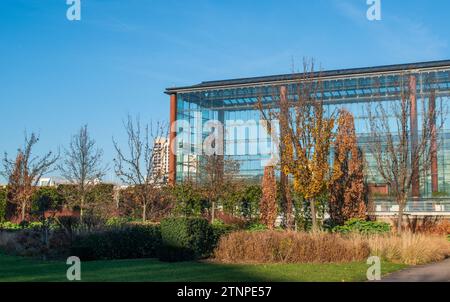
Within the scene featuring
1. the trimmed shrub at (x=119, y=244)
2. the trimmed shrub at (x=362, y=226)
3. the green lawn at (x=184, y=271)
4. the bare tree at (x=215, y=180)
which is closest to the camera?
the green lawn at (x=184, y=271)

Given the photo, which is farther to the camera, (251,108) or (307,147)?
(251,108)

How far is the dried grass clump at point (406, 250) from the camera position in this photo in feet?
54.7

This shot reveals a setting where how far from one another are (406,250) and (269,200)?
37.7 ft

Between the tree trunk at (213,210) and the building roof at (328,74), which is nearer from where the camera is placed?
the tree trunk at (213,210)

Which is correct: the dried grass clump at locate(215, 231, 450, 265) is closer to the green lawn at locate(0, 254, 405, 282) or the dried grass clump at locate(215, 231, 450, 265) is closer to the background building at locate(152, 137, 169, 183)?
the green lawn at locate(0, 254, 405, 282)

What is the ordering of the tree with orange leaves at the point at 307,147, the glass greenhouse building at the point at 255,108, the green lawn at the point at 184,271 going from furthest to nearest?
1. the glass greenhouse building at the point at 255,108
2. the tree with orange leaves at the point at 307,147
3. the green lawn at the point at 184,271

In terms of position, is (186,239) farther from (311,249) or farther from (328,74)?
(328,74)

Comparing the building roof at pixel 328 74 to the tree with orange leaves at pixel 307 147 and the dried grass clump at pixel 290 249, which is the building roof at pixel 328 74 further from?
the dried grass clump at pixel 290 249

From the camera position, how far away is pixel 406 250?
16.8m

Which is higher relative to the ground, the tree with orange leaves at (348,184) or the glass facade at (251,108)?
the glass facade at (251,108)

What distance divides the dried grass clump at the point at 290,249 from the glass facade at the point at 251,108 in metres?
24.8

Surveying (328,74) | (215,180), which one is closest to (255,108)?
(328,74)

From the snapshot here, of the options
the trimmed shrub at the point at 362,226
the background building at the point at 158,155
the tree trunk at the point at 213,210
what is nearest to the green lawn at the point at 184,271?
the trimmed shrub at the point at 362,226

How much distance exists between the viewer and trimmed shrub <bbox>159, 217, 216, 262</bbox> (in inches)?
654
